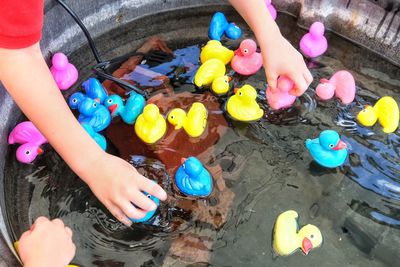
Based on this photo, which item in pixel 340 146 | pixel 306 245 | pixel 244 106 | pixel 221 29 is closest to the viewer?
pixel 306 245

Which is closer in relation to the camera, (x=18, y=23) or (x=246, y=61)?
(x=18, y=23)

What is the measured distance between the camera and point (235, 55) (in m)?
1.40

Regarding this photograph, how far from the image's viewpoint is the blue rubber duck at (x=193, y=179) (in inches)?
43.3

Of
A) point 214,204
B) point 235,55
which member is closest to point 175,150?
point 214,204

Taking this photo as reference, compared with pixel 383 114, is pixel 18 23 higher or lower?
higher

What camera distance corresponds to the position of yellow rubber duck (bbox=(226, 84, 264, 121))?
1.26 meters

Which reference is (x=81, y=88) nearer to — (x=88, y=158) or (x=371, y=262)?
(x=88, y=158)

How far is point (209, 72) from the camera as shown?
1.35 metres

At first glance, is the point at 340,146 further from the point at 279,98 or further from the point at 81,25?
the point at 81,25

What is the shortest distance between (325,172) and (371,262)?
0.80 ft

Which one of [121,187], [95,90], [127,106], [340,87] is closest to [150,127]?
[127,106]

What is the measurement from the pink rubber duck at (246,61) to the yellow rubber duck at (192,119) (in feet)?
0.66

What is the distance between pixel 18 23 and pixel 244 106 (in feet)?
2.05

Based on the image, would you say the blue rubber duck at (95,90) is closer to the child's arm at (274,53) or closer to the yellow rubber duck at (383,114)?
the child's arm at (274,53)
